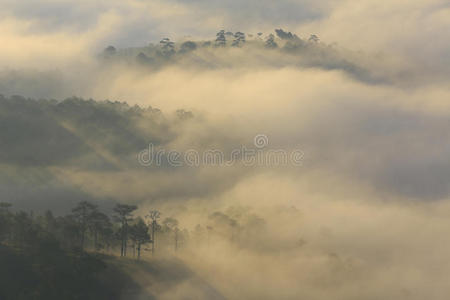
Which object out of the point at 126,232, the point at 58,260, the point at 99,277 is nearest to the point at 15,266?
the point at 58,260

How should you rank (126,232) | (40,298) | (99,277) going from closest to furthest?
(40,298) < (99,277) < (126,232)

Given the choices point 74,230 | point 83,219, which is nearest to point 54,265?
point 74,230

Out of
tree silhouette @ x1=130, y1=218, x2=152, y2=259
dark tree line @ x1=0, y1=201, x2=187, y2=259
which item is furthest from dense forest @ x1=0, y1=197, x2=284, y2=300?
tree silhouette @ x1=130, y1=218, x2=152, y2=259

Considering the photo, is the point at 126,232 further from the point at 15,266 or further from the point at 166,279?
the point at 15,266

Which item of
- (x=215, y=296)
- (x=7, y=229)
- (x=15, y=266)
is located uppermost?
(x=7, y=229)

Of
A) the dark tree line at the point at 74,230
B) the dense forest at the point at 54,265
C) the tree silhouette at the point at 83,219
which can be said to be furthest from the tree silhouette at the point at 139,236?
the tree silhouette at the point at 83,219

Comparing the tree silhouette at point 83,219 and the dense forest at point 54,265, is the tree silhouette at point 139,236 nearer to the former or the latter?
the dense forest at point 54,265

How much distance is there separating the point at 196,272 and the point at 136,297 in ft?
133

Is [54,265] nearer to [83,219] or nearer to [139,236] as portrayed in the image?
[83,219]

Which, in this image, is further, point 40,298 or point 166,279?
point 166,279

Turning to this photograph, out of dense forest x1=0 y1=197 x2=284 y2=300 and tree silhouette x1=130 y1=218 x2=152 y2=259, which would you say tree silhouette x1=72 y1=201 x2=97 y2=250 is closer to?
dense forest x1=0 y1=197 x2=284 y2=300

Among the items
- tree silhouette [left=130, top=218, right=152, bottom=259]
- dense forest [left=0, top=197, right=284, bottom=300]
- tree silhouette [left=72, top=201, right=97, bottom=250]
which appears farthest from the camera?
tree silhouette [left=130, top=218, right=152, bottom=259]

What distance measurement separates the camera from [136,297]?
157000 mm

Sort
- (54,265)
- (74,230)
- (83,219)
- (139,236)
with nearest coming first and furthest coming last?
(54,265)
(74,230)
(83,219)
(139,236)
